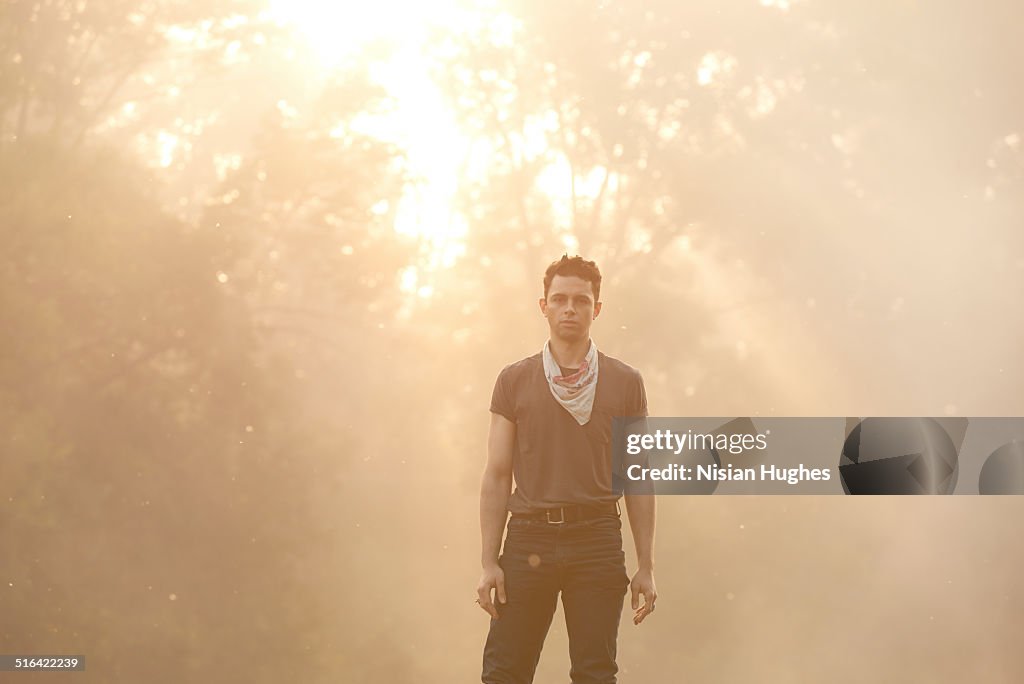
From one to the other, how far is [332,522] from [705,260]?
8.34 m

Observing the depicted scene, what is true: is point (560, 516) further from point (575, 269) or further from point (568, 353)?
point (575, 269)

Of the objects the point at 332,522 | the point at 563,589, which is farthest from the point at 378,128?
the point at 563,589

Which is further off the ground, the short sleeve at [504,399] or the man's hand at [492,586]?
the short sleeve at [504,399]

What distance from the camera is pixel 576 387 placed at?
5.13m

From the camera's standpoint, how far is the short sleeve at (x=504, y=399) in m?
5.25

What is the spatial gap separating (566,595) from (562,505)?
395 millimetres

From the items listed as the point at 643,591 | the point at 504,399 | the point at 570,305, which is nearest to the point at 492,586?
the point at 643,591

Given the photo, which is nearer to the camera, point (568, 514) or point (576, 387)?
point (568, 514)

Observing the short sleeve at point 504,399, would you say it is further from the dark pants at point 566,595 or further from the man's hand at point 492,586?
the man's hand at point 492,586

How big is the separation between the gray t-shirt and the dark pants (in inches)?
5.1

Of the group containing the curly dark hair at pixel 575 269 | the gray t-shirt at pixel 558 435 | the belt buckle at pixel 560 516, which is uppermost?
the curly dark hair at pixel 575 269

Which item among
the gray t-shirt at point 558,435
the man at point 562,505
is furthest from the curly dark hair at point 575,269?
the gray t-shirt at point 558,435

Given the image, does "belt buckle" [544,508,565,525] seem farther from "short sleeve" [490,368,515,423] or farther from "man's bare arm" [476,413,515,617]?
"short sleeve" [490,368,515,423]

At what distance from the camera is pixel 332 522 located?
64.2ft
